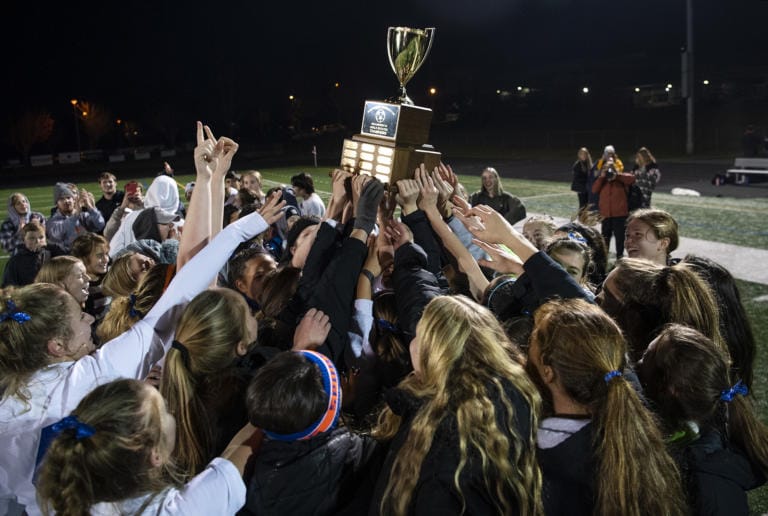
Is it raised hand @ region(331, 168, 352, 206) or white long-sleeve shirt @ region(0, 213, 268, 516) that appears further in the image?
raised hand @ region(331, 168, 352, 206)

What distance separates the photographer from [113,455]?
80.2 inches

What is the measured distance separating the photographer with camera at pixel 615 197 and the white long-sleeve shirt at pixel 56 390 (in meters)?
9.55

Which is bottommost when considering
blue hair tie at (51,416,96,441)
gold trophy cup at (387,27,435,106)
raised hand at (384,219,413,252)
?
blue hair tie at (51,416,96,441)

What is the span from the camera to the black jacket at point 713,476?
7.87 feet

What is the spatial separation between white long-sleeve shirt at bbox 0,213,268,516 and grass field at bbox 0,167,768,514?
12.0ft

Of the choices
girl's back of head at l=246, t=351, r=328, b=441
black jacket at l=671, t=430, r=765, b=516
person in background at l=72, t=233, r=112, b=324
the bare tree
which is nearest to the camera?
girl's back of head at l=246, t=351, r=328, b=441

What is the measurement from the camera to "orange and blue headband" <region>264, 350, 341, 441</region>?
7.25ft

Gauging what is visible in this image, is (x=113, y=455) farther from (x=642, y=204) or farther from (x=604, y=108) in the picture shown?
(x=604, y=108)

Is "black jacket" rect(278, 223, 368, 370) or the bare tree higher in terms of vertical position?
the bare tree

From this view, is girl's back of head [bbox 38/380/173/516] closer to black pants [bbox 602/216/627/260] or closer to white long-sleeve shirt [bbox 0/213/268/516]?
white long-sleeve shirt [bbox 0/213/268/516]

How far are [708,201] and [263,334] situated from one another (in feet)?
58.4

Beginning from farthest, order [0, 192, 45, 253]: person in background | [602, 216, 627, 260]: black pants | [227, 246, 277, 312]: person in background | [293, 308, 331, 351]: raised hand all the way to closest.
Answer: [602, 216, 627, 260]: black pants
[0, 192, 45, 253]: person in background
[227, 246, 277, 312]: person in background
[293, 308, 331, 351]: raised hand

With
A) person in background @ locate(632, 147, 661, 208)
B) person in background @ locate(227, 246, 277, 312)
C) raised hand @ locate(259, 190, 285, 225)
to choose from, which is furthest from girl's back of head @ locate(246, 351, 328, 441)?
person in background @ locate(632, 147, 661, 208)

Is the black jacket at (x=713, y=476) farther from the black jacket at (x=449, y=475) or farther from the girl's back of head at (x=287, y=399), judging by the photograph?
the girl's back of head at (x=287, y=399)
